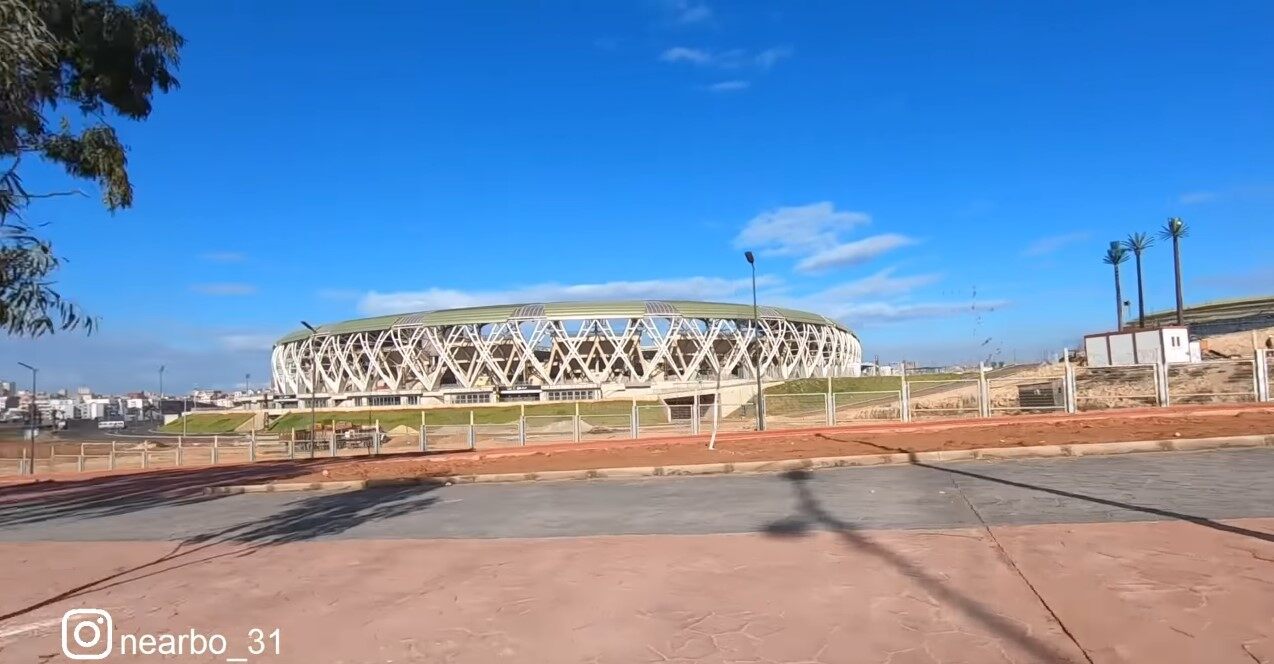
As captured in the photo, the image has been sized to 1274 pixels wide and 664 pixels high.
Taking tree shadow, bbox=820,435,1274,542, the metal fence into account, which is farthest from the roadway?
the metal fence

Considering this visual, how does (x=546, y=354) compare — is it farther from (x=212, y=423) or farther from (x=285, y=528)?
(x=285, y=528)

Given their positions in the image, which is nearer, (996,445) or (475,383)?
(996,445)

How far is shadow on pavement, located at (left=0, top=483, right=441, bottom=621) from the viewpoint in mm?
6828

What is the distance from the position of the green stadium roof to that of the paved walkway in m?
71.8

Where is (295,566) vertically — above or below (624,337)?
below

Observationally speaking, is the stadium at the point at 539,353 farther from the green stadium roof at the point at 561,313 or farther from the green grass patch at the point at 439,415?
the green grass patch at the point at 439,415

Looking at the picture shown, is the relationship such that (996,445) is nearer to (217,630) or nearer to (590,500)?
(590,500)

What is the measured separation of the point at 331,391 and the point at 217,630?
9329 cm

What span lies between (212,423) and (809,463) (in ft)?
273

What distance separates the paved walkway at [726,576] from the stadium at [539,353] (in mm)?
65995

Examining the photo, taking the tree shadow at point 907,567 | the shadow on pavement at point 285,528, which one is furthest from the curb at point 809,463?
the tree shadow at point 907,567

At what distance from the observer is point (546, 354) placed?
86938mm

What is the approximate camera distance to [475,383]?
84.1 meters

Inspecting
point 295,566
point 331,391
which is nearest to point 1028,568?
point 295,566
